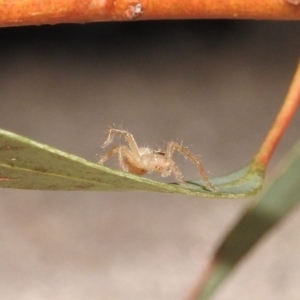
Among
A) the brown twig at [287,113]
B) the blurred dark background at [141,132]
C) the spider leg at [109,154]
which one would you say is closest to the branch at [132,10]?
the brown twig at [287,113]

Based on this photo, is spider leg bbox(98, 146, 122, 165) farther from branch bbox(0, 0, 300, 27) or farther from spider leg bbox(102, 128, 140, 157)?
branch bbox(0, 0, 300, 27)

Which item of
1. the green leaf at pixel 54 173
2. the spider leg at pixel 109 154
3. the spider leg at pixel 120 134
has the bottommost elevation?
the green leaf at pixel 54 173

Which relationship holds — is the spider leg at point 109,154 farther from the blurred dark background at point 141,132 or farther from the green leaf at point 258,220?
the blurred dark background at point 141,132

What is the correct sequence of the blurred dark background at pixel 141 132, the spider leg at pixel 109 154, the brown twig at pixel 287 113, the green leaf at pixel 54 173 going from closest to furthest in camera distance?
1. the green leaf at pixel 54 173
2. the brown twig at pixel 287 113
3. the spider leg at pixel 109 154
4. the blurred dark background at pixel 141 132

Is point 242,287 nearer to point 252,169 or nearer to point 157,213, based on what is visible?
point 157,213

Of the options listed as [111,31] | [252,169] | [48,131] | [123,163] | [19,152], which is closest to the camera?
[19,152]

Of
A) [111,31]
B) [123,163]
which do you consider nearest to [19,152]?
[123,163]

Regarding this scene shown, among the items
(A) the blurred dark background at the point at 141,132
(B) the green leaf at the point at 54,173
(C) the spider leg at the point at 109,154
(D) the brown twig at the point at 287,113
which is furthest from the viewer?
(A) the blurred dark background at the point at 141,132

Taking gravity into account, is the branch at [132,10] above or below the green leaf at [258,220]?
above
